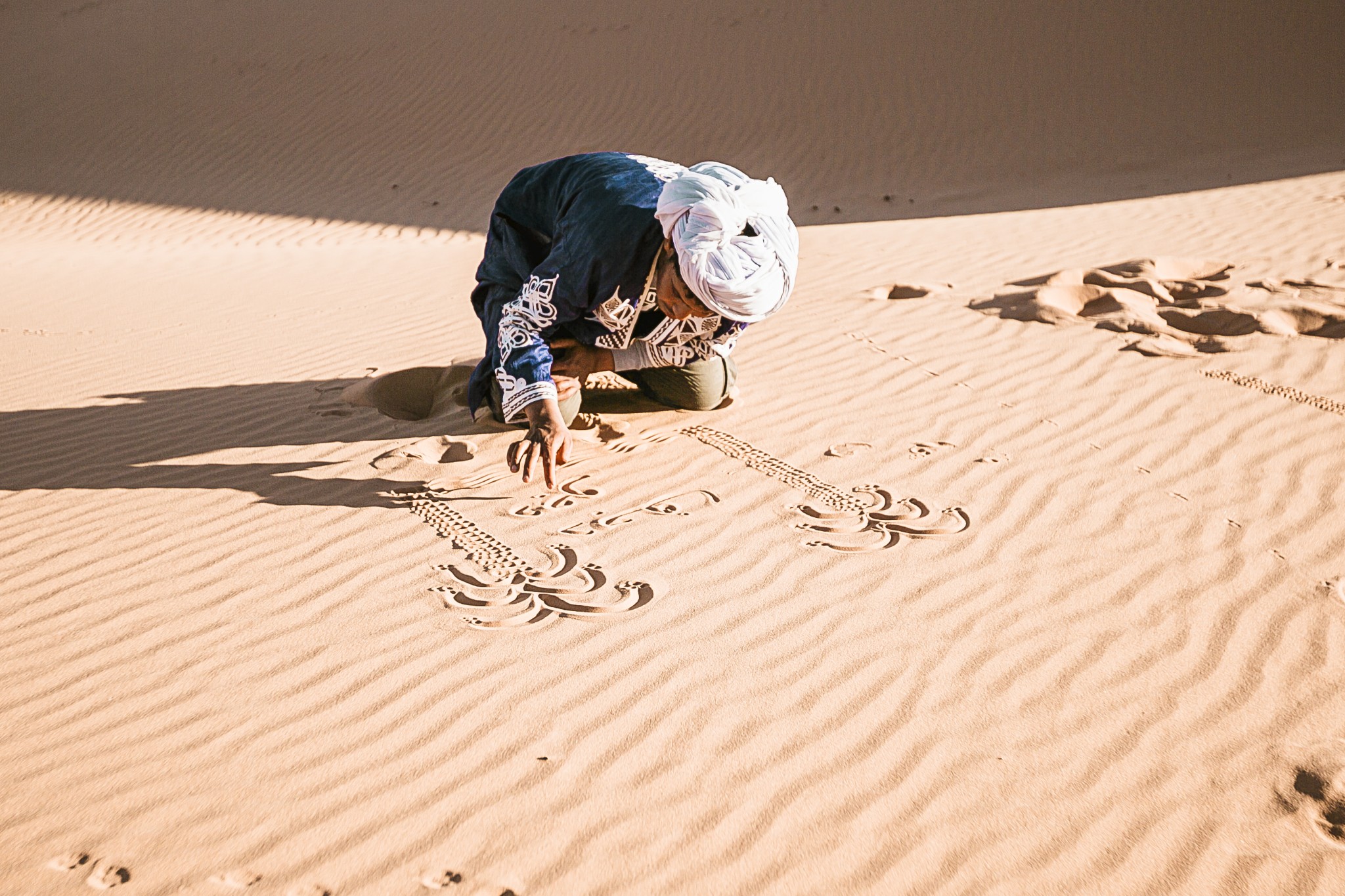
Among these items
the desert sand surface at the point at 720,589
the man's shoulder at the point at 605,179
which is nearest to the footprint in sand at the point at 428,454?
the desert sand surface at the point at 720,589

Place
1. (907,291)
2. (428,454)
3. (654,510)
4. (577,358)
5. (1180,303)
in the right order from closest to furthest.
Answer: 1. (654,510)
2. (577,358)
3. (428,454)
4. (1180,303)
5. (907,291)

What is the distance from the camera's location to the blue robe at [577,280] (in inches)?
127

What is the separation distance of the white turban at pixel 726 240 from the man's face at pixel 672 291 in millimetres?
73

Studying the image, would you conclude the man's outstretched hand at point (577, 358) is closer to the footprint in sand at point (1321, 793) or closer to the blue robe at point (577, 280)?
the blue robe at point (577, 280)

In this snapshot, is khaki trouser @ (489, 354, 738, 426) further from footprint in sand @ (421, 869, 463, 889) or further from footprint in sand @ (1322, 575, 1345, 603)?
footprint in sand @ (1322, 575, 1345, 603)

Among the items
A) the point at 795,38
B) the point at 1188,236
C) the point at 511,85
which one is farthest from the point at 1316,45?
the point at 511,85

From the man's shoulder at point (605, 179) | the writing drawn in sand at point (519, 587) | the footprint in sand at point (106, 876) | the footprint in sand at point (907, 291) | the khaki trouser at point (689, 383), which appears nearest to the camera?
the footprint in sand at point (106, 876)

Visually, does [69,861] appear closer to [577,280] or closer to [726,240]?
[577,280]

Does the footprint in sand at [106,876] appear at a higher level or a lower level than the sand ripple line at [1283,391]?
lower

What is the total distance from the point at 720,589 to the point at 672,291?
101cm

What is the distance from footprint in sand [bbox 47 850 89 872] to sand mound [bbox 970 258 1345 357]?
4.93 metres

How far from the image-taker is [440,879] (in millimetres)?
2012

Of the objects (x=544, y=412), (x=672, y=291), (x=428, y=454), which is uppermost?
(x=672, y=291)

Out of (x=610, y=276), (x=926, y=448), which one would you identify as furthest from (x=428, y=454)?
(x=926, y=448)
